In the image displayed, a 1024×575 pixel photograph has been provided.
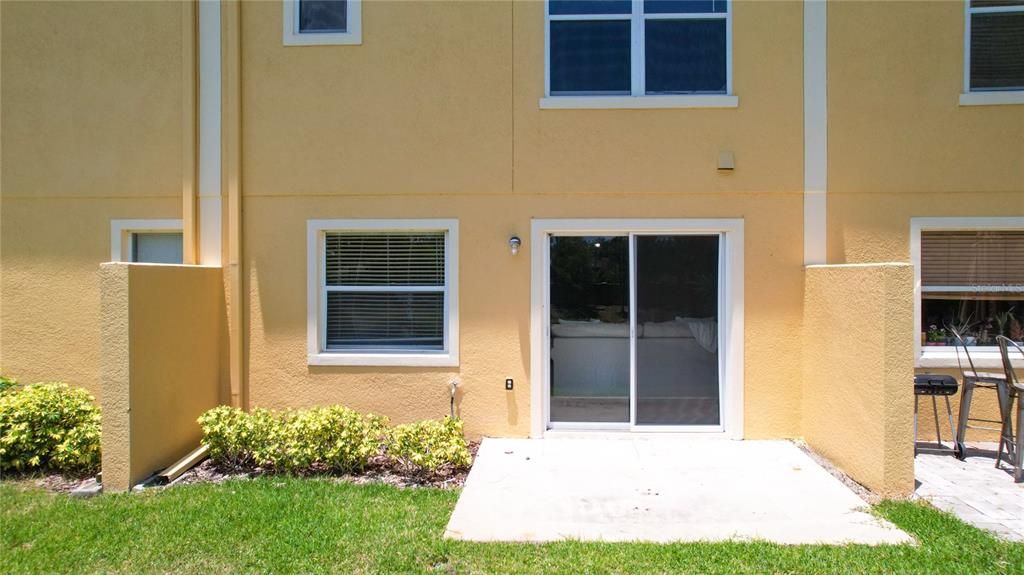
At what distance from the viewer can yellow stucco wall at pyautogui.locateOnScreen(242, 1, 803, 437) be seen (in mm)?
6602

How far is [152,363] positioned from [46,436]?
1.47m

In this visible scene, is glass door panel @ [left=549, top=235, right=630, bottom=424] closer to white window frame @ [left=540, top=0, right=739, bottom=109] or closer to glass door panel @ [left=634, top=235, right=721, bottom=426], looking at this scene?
glass door panel @ [left=634, top=235, right=721, bottom=426]

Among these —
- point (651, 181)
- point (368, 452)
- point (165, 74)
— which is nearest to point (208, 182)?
point (165, 74)

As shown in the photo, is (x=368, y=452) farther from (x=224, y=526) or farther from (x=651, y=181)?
(x=651, y=181)

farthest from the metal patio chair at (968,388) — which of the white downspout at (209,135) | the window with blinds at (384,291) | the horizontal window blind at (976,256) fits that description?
the white downspout at (209,135)

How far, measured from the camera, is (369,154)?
22.2 ft

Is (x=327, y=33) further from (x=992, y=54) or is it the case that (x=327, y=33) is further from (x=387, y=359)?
(x=992, y=54)

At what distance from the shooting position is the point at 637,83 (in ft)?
22.0

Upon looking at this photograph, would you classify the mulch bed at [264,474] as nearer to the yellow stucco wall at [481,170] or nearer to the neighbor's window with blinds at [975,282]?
the yellow stucco wall at [481,170]

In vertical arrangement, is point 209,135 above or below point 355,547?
above

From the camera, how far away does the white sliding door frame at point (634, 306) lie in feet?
21.7

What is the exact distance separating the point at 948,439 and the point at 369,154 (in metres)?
7.57

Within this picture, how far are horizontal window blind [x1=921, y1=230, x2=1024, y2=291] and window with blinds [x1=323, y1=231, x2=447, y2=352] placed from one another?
5828 mm

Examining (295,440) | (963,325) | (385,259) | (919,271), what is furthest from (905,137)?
(295,440)
